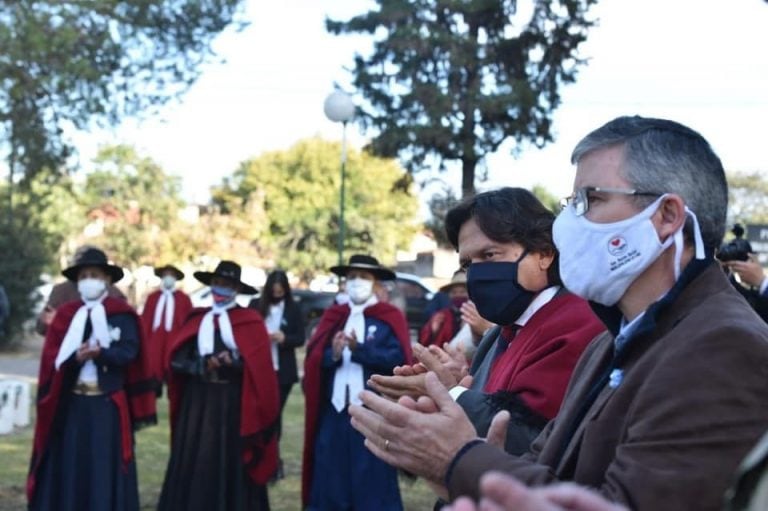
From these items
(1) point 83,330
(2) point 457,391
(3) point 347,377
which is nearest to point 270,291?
(3) point 347,377

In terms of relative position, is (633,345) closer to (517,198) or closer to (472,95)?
(517,198)

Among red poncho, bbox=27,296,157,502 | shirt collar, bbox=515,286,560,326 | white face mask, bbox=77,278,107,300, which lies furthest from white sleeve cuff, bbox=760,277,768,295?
white face mask, bbox=77,278,107,300

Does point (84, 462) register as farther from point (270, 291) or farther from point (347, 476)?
point (270, 291)

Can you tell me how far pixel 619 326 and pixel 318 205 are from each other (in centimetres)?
6487

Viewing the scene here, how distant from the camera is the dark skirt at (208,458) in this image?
31.5ft

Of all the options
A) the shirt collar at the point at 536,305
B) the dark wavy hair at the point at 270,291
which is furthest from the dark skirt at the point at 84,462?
the shirt collar at the point at 536,305

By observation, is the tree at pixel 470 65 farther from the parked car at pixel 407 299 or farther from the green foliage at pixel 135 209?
the green foliage at pixel 135 209

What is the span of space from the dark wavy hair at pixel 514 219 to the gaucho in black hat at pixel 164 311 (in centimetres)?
1153

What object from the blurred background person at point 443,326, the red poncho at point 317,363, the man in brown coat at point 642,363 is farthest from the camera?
the blurred background person at point 443,326

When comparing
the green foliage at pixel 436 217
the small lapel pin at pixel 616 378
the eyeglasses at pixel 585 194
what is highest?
the green foliage at pixel 436 217

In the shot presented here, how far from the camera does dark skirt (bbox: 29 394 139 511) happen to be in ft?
29.6

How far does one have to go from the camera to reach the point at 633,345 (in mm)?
2705

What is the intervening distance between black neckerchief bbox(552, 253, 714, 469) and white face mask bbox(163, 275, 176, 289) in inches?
559

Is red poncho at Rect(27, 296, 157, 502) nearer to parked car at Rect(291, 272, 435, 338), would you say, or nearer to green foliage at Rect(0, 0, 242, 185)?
green foliage at Rect(0, 0, 242, 185)
